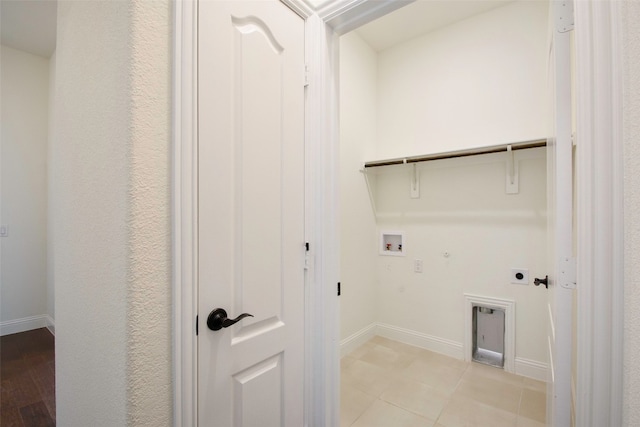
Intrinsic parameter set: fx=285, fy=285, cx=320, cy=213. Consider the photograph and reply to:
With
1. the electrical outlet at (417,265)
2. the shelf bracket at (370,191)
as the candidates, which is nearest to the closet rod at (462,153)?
the shelf bracket at (370,191)

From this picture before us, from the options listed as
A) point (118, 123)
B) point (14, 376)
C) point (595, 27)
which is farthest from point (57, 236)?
point (14, 376)

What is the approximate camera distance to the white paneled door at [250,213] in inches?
35.7

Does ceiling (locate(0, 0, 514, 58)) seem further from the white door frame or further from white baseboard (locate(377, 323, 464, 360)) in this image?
white baseboard (locate(377, 323, 464, 360))

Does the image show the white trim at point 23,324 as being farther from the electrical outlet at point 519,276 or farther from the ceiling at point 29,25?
the electrical outlet at point 519,276

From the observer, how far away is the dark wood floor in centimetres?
180

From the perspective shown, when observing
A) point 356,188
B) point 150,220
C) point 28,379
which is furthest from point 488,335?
point 28,379

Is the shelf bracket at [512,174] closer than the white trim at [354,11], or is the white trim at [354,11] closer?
the white trim at [354,11]

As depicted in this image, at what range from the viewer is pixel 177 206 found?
812 millimetres

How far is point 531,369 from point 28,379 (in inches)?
154

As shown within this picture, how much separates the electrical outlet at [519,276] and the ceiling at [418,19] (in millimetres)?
2175

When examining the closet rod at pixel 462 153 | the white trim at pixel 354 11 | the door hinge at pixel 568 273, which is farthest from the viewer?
the closet rod at pixel 462 153

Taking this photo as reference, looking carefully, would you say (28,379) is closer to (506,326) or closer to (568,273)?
(568,273)

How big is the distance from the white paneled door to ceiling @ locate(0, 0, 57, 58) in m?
2.60

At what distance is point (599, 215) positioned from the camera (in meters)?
0.68
